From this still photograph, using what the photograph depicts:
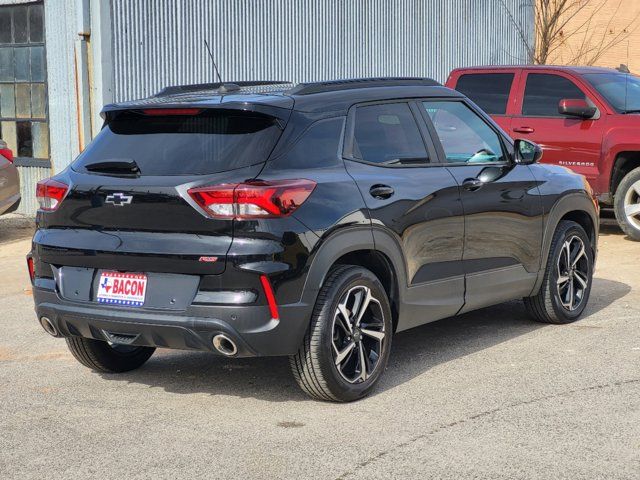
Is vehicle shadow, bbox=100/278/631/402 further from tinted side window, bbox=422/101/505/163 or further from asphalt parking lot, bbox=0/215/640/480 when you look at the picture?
tinted side window, bbox=422/101/505/163

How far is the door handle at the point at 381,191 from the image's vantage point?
19.9ft

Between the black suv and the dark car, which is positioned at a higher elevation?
the black suv

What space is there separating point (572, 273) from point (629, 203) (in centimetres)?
487

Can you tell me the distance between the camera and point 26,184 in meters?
15.9

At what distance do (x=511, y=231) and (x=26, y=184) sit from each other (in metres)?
10.2

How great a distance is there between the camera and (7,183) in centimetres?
1390

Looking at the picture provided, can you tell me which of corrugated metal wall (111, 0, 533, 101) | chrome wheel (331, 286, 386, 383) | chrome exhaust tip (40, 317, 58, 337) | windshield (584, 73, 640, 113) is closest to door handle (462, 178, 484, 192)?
chrome wheel (331, 286, 386, 383)

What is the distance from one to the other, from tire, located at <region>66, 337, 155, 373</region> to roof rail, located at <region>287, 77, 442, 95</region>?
1906 millimetres

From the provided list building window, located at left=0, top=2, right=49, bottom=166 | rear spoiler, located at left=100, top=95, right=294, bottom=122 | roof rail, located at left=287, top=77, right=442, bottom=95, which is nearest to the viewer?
rear spoiler, located at left=100, top=95, right=294, bottom=122

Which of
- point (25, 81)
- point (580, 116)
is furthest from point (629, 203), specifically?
point (25, 81)

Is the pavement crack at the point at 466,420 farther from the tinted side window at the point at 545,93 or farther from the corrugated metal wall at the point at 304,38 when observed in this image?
the corrugated metal wall at the point at 304,38

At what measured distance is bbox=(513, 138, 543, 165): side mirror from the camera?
7498 mm

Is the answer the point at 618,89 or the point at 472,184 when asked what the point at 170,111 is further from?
the point at 618,89

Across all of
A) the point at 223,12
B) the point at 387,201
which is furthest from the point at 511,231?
the point at 223,12
